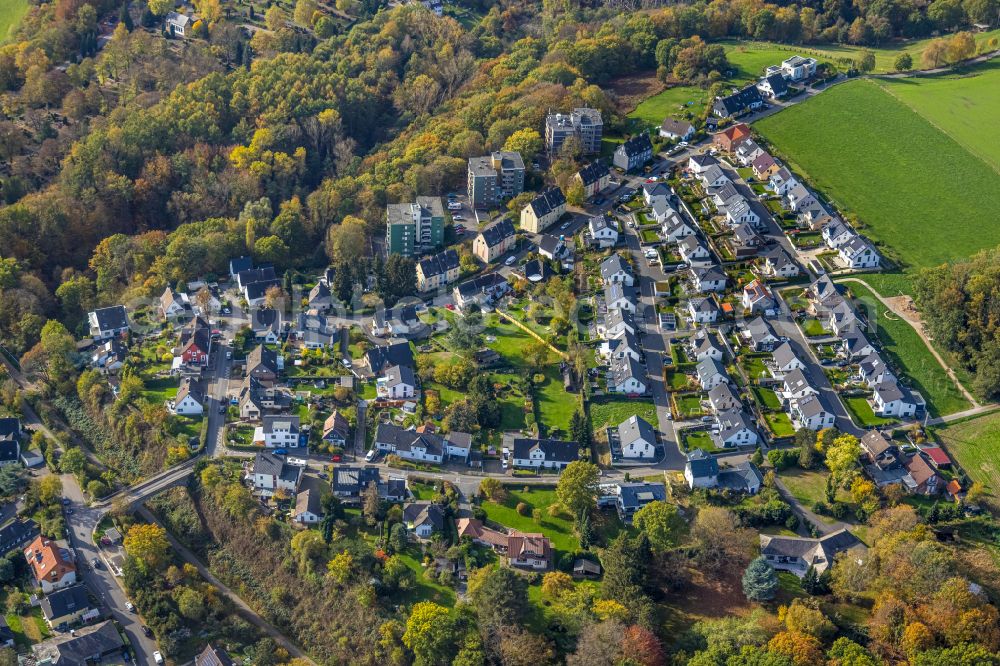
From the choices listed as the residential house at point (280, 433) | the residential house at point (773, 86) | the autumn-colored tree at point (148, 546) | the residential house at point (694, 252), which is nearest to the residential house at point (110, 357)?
the residential house at point (280, 433)

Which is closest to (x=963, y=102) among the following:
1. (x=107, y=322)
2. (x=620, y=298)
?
→ (x=620, y=298)

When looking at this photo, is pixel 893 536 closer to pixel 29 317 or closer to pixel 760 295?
pixel 760 295

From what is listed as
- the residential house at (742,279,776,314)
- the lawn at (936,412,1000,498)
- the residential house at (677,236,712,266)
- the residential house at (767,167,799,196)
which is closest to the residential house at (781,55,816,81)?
the residential house at (767,167,799,196)

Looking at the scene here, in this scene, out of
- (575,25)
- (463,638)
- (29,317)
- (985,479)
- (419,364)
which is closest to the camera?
(463,638)

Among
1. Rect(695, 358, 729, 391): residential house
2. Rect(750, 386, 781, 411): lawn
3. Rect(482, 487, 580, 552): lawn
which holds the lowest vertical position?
Rect(482, 487, 580, 552): lawn

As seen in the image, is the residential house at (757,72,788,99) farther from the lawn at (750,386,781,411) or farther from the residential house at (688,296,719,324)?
the lawn at (750,386,781,411)

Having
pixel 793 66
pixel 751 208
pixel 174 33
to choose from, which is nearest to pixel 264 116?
pixel 174 33

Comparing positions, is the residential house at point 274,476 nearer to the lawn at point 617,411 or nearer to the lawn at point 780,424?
the lawn at point 617,411
